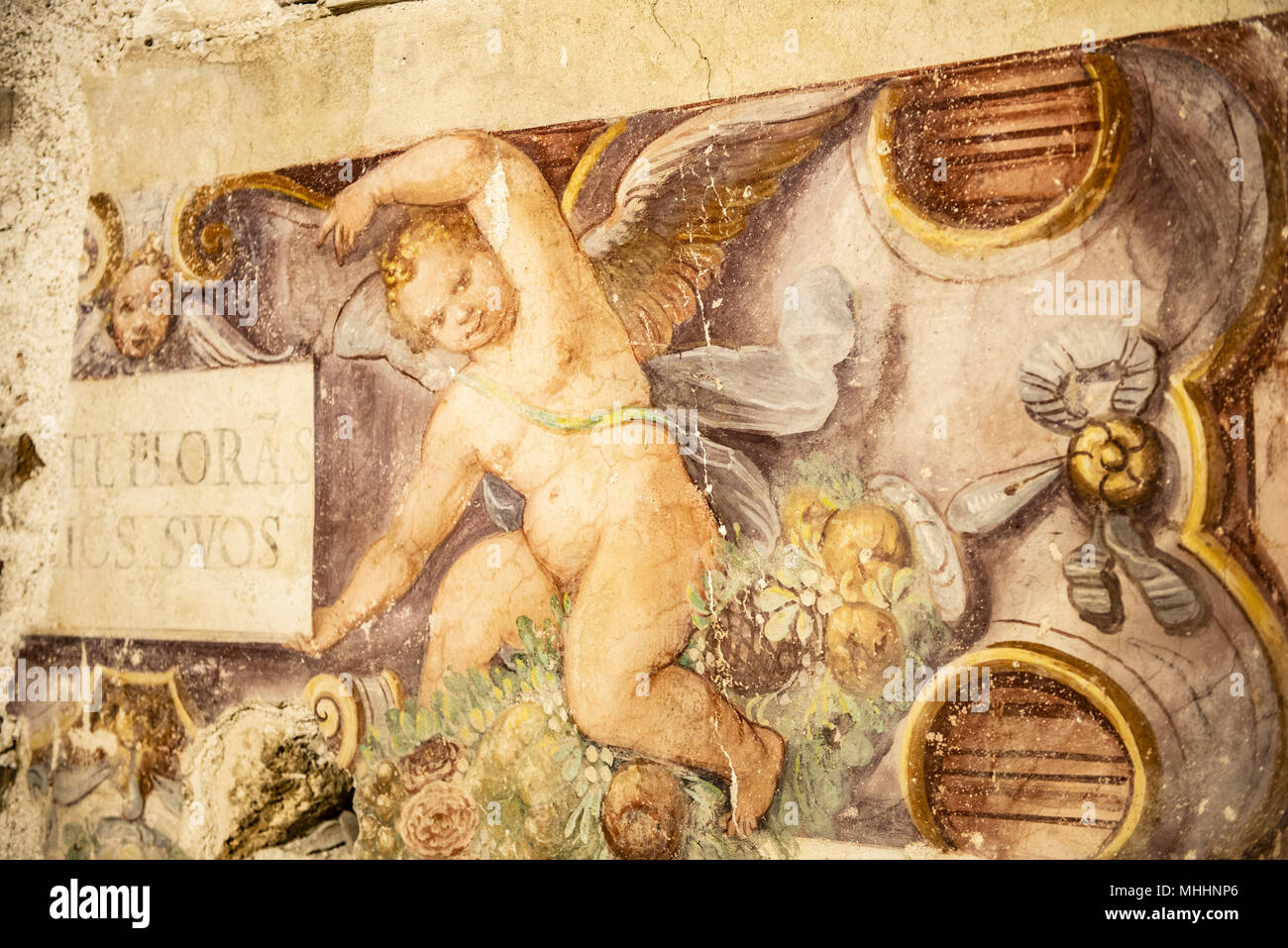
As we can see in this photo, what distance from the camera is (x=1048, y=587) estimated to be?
98.0 inches

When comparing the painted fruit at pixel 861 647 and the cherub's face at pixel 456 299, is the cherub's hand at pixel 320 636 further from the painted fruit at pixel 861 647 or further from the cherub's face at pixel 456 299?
the painted fruit at pixel 861 647

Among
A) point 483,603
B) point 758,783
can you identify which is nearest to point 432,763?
point 483,603

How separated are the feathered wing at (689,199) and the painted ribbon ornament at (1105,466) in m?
0.84

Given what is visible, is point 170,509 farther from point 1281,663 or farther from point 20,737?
point 1281,663

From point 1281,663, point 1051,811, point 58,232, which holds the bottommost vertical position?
point 1051,811

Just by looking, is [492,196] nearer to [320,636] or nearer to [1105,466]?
[320,636]

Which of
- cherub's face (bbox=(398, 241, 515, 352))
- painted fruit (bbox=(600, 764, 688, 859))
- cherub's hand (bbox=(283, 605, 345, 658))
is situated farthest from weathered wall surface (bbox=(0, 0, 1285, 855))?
painted fruit (bbox=(600, 764, 688, 859))

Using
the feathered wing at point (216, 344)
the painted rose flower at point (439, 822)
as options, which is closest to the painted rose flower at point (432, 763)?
the painted rose flower at point (439, 822)

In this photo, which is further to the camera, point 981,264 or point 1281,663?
point 981,264

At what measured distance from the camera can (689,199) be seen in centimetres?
279

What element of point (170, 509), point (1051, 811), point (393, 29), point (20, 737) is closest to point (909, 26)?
point (393, 29)

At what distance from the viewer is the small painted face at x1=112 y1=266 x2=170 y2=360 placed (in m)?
3.38

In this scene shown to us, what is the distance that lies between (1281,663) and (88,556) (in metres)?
3.50

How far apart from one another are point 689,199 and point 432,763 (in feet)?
5.76
